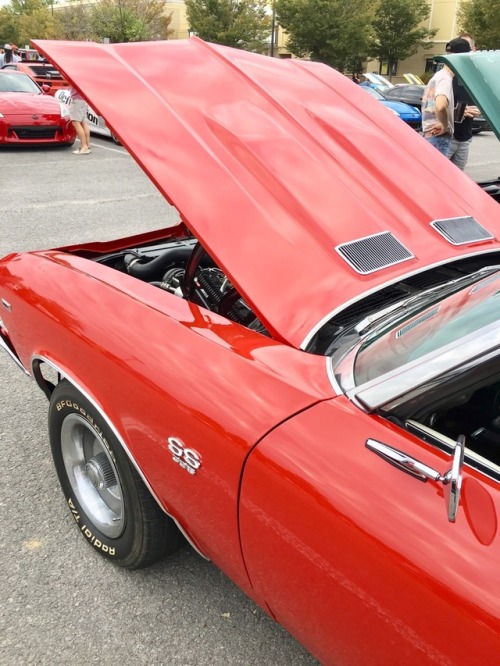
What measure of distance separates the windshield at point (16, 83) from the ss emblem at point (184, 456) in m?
11.1

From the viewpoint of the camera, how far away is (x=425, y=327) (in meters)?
1.47

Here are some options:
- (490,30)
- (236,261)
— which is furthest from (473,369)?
(490,30)

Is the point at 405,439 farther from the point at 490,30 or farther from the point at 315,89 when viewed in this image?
the point at 490,30

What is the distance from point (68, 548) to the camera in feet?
7.07

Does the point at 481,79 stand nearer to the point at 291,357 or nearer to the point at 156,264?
the point at 156,264

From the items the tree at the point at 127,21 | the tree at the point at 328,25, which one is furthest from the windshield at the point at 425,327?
the tree at the point at 328,25

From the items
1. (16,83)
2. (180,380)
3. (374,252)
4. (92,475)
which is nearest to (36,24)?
(16,83)

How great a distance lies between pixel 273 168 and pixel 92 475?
1.27 metres

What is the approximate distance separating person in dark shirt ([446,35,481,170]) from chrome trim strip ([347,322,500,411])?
4.67 meters

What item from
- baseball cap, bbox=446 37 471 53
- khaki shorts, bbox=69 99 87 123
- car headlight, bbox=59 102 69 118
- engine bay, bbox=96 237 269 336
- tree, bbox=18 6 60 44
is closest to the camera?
engine bay, bbox=96 237 269 336

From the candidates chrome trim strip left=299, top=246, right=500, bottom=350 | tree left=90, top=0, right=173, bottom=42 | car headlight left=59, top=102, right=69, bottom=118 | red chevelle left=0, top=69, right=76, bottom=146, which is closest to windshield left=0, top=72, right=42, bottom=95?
red chevelle left=0, top=69, right=76, bottom=146

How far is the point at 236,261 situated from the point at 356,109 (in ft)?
4.11

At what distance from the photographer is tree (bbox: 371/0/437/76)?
39875mm

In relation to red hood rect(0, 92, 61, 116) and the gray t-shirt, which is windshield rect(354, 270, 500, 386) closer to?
the gray t-shirt
